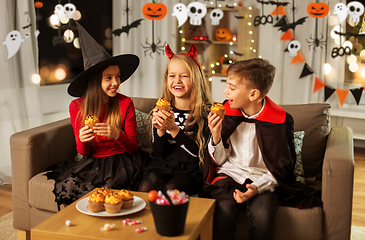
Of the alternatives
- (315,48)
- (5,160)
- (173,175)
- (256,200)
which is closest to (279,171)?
(256,200)

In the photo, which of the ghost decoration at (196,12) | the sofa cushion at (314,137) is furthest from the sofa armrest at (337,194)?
the ghost decoration at (196,12)

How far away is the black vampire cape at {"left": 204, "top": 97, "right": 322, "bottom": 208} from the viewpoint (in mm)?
1837

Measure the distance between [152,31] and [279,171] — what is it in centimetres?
362

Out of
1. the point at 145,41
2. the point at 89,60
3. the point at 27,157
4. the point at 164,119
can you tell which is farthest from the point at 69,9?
the point at 164,119

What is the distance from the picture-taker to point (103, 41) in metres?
4.95

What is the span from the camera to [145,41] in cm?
512

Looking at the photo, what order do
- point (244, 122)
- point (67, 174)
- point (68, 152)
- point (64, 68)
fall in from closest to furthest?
point (244, 122)
point (67, 174)
point (68, 152)
point (64, 68)

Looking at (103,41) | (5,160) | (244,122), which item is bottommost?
(5,160)

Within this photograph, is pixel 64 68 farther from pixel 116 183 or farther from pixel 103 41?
pixel 116 183

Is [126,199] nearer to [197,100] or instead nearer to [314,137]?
[197,100]

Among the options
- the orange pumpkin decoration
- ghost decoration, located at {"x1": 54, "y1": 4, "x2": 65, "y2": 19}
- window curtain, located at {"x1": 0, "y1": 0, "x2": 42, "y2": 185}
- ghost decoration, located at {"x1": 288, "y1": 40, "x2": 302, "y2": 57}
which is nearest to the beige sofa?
window curtain, located at {"x1": 0, "y1": 0, "x2": 42, "y2": 185}

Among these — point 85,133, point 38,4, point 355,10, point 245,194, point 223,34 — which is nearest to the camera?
point 245,194

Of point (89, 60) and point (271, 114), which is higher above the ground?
point (89, 60)

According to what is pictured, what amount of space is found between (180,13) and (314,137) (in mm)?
3108
